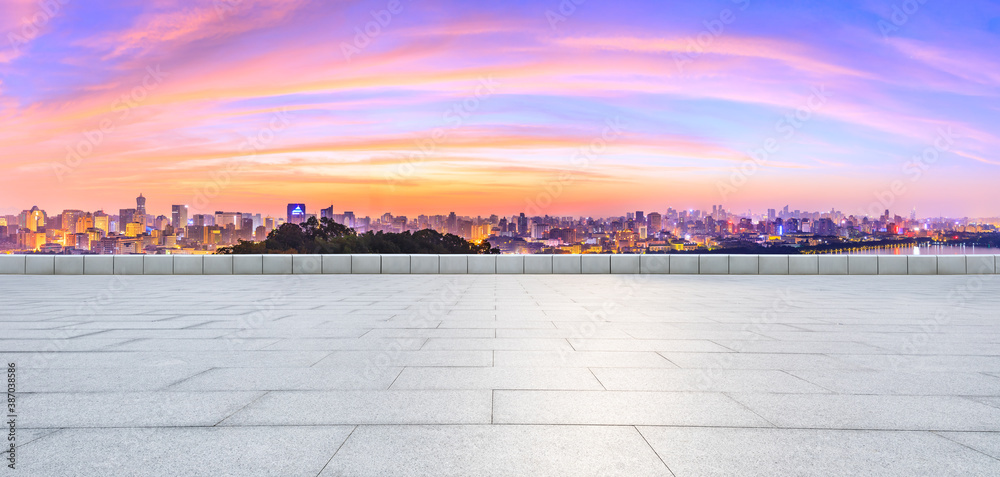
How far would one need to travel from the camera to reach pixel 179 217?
51812 mm

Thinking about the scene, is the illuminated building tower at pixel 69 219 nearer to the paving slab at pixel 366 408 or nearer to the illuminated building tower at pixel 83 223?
the illuminated building tower at pixel 83 223

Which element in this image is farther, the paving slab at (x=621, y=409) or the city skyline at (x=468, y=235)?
the city skyline at (x=468, y=235)

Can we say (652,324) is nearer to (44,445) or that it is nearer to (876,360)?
(876,360)

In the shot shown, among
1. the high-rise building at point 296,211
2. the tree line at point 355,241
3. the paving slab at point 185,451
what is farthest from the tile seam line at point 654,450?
the high-rise building at point 296,211

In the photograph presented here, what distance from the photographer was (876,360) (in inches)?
291

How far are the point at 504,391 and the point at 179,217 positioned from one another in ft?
179

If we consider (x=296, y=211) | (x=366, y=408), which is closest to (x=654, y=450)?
(x=366, y=408)

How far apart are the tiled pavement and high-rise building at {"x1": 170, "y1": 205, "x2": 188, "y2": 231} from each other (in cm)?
3702

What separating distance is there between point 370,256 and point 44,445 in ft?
75.3

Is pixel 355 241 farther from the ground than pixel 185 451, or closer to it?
farther from the ground

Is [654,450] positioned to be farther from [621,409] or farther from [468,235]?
[468,235]

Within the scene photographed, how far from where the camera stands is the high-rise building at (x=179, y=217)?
1823 inches

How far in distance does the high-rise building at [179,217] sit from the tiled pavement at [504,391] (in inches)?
1458

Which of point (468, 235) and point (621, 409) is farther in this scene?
point (468, 235)
